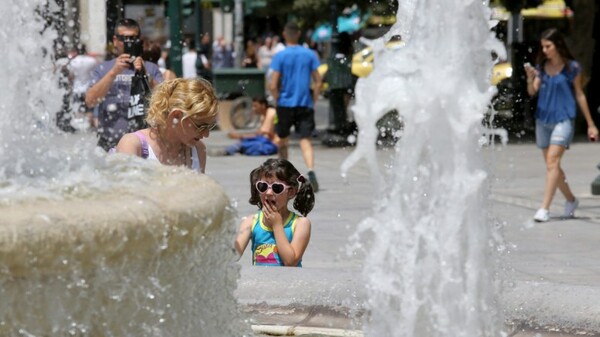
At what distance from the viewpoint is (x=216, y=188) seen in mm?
4004

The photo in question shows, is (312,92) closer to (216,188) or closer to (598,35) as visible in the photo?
(598,35)

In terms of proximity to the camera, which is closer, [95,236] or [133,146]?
[95,236]

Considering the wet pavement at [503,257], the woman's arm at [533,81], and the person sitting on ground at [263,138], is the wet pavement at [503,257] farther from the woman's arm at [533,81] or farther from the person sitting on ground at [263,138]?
the woman's arm at [533,81]

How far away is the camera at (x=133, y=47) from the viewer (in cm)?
883

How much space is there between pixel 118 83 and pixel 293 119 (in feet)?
17.4

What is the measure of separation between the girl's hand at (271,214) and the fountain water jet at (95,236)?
→ 142 centimetres

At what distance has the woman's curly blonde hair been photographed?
495 cm

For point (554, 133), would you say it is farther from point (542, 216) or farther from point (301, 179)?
point (301, 179)

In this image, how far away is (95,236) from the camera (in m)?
3.48

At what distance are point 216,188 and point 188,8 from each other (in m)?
17.1

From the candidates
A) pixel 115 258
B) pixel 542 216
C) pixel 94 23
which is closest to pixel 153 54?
pixel 542 216

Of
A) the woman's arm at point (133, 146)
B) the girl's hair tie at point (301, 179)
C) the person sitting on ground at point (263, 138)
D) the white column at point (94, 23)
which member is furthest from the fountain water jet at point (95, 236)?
the person sitting on ground at point (263, 138)

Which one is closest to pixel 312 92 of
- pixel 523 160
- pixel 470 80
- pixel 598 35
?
pixel 523 160

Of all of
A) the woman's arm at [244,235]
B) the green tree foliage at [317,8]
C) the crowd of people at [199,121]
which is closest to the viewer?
the crowd of people at [199,121]
